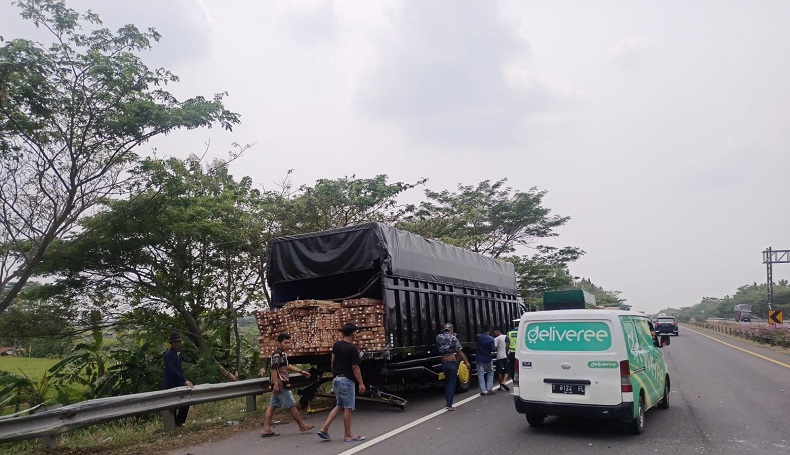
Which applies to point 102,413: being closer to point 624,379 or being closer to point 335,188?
point 624,379

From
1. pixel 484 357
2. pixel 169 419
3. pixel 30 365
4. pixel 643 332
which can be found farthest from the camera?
pixel 30 365

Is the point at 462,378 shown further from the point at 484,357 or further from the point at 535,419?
the point at 535,419

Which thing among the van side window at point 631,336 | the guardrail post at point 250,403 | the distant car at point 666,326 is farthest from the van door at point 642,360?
the distant car at point 666,326

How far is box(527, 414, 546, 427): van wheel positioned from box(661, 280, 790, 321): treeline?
2691 inches

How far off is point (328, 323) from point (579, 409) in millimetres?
4212

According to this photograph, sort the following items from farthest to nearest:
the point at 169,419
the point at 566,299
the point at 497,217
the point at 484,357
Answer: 1. the point at 497,217
2. the point at 566,299
3. the point at 484,357
4. the point at 169,419

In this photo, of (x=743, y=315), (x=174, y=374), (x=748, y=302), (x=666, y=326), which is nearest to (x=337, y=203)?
(x=174, y=374)

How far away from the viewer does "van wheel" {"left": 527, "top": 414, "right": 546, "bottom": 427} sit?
827cm

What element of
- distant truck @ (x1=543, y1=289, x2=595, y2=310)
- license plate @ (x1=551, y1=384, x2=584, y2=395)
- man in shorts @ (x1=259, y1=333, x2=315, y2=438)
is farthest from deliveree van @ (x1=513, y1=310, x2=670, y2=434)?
distant truck @ (x1=543, y1=289, x2=595, y2=310)

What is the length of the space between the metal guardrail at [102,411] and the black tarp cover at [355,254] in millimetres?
2504

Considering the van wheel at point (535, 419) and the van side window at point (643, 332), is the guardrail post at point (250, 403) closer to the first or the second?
the van wheel at point (535, 419)

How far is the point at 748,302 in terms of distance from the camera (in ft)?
375

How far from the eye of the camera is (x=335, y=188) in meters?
17.8

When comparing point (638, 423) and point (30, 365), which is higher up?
point (638, 423)
